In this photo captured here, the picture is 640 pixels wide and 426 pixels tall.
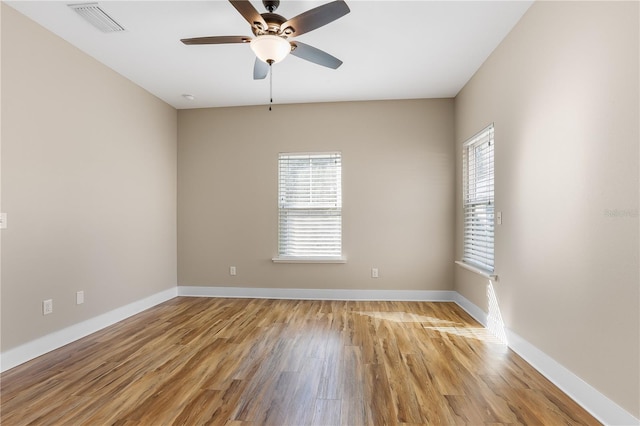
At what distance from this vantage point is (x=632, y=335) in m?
1.64

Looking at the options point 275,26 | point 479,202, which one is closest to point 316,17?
point 275,26

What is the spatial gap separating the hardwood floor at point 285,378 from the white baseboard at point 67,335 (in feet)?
0.32

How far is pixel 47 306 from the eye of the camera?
2859mm

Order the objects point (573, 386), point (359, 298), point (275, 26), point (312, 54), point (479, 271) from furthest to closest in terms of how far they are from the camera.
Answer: point (359, 298)
point (479, 271)
point (312, 54)
point (275, 26)
point (573, 386)

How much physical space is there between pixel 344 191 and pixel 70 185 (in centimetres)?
316

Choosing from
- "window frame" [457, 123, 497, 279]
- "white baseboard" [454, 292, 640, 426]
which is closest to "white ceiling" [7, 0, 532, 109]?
"window frame" [457, 123, 497, 279]

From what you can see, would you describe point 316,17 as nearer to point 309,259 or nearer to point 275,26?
point 275,26

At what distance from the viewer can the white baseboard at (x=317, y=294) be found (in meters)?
4.58

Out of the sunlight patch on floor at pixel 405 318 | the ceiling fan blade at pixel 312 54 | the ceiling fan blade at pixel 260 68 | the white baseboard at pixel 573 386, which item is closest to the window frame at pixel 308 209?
the sunlight patch on floor at pixel 405 318

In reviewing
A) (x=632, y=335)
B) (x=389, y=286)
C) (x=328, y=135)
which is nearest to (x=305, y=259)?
(x=389, y=286)

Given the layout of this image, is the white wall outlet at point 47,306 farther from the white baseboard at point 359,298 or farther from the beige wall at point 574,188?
the beige wall at point 574,188

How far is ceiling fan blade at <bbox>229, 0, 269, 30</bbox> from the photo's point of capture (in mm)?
1992

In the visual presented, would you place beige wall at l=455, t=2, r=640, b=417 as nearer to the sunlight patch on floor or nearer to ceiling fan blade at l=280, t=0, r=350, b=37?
the sunlight patch on floor

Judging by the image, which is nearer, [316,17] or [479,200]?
[316,17]
